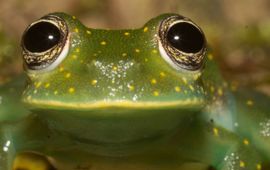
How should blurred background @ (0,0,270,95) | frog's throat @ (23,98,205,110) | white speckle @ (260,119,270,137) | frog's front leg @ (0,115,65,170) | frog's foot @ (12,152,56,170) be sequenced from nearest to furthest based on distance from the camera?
frog's throat @ (23,98,205,110)
frog's front leg @ (0,115,65,170)
frog's foot @ (12,152,56,170)
white speckle @ (260,119,270,137)
blurred background @ (0,0,270,95)

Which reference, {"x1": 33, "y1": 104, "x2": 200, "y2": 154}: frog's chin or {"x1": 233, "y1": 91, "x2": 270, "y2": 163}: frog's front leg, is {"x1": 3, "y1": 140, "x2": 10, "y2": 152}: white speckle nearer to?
{"x1": 33, "y1": 104, "x2": 200, "y2": 154}: frog's chin

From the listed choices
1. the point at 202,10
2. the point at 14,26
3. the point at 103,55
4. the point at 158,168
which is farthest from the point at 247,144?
the point at 202,10

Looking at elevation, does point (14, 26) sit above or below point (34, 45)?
below

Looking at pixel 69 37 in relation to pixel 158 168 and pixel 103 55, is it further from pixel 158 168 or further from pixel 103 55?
pixel 158 168

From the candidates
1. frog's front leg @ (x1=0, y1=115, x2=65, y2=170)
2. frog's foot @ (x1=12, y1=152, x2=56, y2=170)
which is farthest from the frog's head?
frog's foot @ (x1=12, y1=152, x2=56, y2=170)

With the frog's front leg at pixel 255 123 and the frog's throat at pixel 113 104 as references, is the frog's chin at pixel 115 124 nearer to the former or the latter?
the frog's throat at pixel 113 104

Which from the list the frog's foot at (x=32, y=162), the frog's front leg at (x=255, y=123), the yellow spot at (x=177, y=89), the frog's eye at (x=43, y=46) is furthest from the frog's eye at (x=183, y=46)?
the frog's foot at (x=32, y=162)
